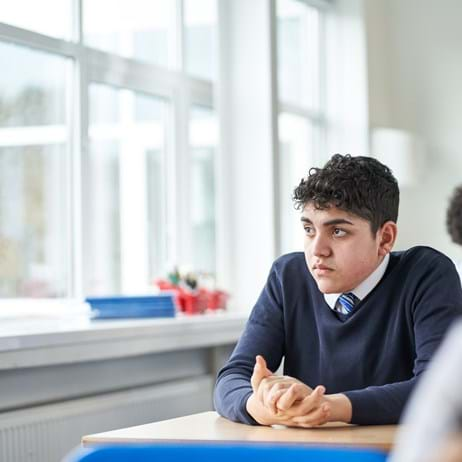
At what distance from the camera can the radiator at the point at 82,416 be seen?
3.18 meters

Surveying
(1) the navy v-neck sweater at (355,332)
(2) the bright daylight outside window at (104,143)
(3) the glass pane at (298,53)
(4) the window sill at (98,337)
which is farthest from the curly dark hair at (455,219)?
(3) the glass pane at (298,53)

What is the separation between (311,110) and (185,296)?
6.98ft

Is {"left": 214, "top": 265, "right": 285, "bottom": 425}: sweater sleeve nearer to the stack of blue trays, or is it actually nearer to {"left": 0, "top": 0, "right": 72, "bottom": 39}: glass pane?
the stack of blue trays

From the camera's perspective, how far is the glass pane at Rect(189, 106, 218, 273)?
4984mm

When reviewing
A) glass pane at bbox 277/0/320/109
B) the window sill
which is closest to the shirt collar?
the window sill

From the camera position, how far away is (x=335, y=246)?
2.42 m

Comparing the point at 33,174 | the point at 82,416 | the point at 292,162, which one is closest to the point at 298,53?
the point at 292,162

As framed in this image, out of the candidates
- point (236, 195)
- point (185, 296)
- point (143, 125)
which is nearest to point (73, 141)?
point (143, 125)

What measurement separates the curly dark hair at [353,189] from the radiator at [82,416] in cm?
130

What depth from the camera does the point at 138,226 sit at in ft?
15.1

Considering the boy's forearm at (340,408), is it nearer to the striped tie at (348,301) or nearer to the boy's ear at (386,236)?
the striped tie at (348,301)

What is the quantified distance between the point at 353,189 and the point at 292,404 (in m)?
0.58

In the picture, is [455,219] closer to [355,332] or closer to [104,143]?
[104,143]

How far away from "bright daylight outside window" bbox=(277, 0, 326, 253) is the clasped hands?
3.37 meters
